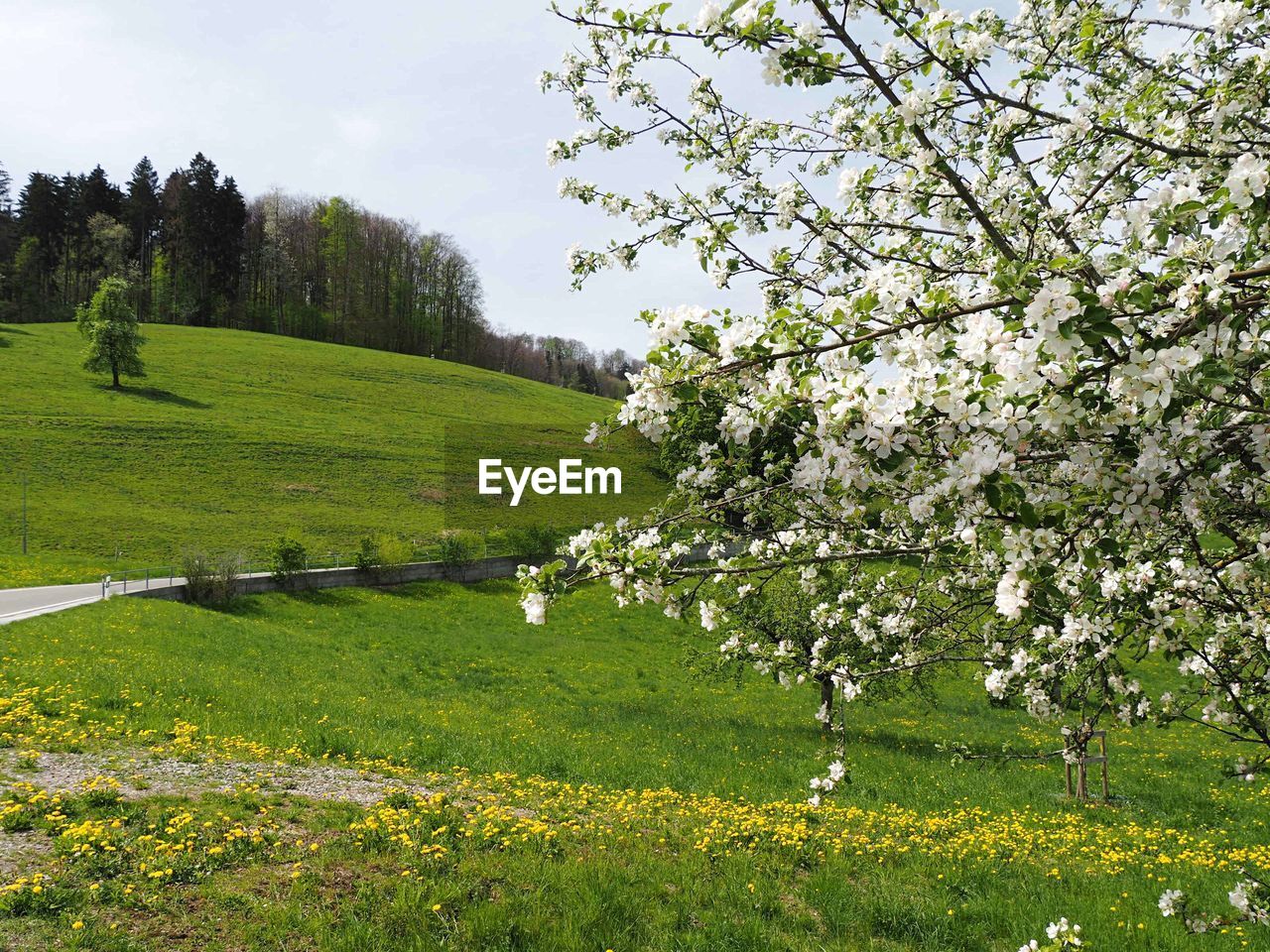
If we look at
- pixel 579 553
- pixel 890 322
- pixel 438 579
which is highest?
pixel 890 322

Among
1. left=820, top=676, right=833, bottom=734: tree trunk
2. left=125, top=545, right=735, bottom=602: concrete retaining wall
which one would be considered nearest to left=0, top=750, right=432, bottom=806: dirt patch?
left=820, top=676, right=833, bottom=734: tree trunk

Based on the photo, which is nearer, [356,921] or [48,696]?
[356,921]

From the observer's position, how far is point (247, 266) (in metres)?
83.8

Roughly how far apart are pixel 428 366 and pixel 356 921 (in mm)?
72293

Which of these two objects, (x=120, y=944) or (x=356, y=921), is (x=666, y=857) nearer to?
(x=356, y=921)

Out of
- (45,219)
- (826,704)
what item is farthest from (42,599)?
(45,219)

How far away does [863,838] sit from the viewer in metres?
8.41

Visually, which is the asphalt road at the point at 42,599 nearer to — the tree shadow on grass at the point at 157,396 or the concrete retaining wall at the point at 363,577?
the concrete retaining wall at the point at 363,577

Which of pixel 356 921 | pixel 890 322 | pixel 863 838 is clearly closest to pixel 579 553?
pixel 890 322

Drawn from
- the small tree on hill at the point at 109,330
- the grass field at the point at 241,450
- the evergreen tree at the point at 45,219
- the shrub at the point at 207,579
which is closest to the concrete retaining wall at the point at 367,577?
the shrub at the point at 207,579

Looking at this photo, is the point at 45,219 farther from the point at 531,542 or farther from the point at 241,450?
the point at 531,542

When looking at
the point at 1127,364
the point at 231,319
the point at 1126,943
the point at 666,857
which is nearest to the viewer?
the point at 1127,364

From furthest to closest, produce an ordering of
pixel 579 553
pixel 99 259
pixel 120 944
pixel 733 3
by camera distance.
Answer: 1. pixel 99 259
2. pixel 120 944
3. pixel 579 553
4. pixel 733 3

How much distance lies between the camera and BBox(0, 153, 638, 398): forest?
70062 mm
